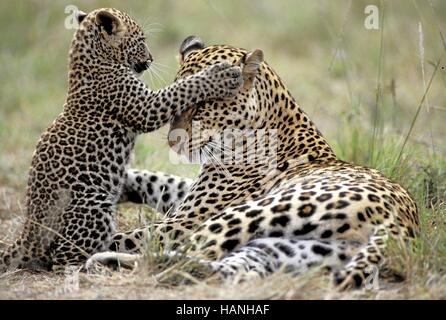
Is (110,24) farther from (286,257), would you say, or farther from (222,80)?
(286,257)

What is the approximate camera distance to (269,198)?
6.86 metres

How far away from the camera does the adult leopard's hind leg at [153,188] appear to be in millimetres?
8875

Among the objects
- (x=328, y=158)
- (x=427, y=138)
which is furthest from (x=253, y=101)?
(x=427, y=138)

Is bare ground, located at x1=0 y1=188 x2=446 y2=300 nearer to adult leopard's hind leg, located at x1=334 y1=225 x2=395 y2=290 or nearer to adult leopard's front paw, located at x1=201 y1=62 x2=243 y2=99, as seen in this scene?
adult leopard's hind leg, located at x1=334 y1=225 x2=395 y2=290

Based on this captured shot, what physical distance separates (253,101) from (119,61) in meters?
1.35

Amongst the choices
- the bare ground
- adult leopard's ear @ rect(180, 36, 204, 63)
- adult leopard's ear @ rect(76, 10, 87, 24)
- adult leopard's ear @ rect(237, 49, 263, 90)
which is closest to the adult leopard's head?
adult leopard's ear @ rect(237, 49, 263, 90)

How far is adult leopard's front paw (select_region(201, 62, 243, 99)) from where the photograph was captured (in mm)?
7902

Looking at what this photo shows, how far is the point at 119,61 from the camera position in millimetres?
8500

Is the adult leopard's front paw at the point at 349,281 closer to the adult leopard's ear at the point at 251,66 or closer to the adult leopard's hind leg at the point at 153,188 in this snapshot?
the adult leopard's ear at the point at 251,66

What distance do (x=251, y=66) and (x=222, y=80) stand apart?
0.27m

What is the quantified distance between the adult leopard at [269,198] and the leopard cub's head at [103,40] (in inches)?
20.9

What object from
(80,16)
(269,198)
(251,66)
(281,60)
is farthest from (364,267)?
(281,60)


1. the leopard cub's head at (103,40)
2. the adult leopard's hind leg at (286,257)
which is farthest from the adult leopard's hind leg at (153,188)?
the adult leopard's hind leg at (286,257)

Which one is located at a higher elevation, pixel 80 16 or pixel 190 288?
pixel 80 16
